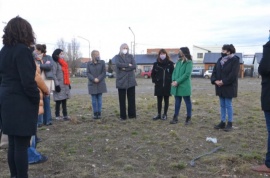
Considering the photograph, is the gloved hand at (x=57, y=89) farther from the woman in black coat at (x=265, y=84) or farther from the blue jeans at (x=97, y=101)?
the woman in black coat at (x=265, y=84)

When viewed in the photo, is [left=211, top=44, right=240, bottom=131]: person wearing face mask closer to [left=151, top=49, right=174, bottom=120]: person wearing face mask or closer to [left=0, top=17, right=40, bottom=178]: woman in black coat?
[left=151, top=49, right=174, bottom=120]: person wearing face mask

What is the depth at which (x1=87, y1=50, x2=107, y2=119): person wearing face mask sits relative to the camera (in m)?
8.62

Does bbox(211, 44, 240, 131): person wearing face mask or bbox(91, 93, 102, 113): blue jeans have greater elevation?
bbox(211, 44, 240, 131): person wearing face mask

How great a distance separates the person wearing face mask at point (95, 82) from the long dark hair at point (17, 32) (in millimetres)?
4854

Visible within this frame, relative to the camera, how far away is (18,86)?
3656 millimetres

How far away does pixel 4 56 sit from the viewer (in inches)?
147

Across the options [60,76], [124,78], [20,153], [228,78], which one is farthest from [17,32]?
[124,78]

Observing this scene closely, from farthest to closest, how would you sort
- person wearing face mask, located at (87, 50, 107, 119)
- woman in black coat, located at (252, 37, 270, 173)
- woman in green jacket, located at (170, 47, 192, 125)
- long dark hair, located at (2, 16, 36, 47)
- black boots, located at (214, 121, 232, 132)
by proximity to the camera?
person wearing face mask, located at (87, 50, 107, 119) → woman in green jacket, located at (170, 47, 192, 125) → black boots, located at (214, 121, 232, 132) → woman in black coat, located at (252, 37, 270, 173) → long dark hair, located at (2, 16, 36, 47)

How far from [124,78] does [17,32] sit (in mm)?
4906

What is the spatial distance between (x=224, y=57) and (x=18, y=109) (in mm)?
4974

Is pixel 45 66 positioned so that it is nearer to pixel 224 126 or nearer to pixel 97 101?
pixel 97 101

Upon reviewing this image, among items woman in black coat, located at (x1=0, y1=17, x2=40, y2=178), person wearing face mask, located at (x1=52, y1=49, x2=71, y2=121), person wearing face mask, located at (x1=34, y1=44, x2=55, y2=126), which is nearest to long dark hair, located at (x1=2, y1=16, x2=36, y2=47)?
woman in black coat, located at (x1=0, y1=17, x2=40, y2=178)

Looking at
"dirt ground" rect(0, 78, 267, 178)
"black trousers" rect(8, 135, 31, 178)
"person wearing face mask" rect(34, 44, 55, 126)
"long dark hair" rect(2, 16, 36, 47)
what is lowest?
"dirt ground" rect(0, 78, 267, 178)

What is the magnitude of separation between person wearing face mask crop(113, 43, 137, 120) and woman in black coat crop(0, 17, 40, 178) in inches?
188
